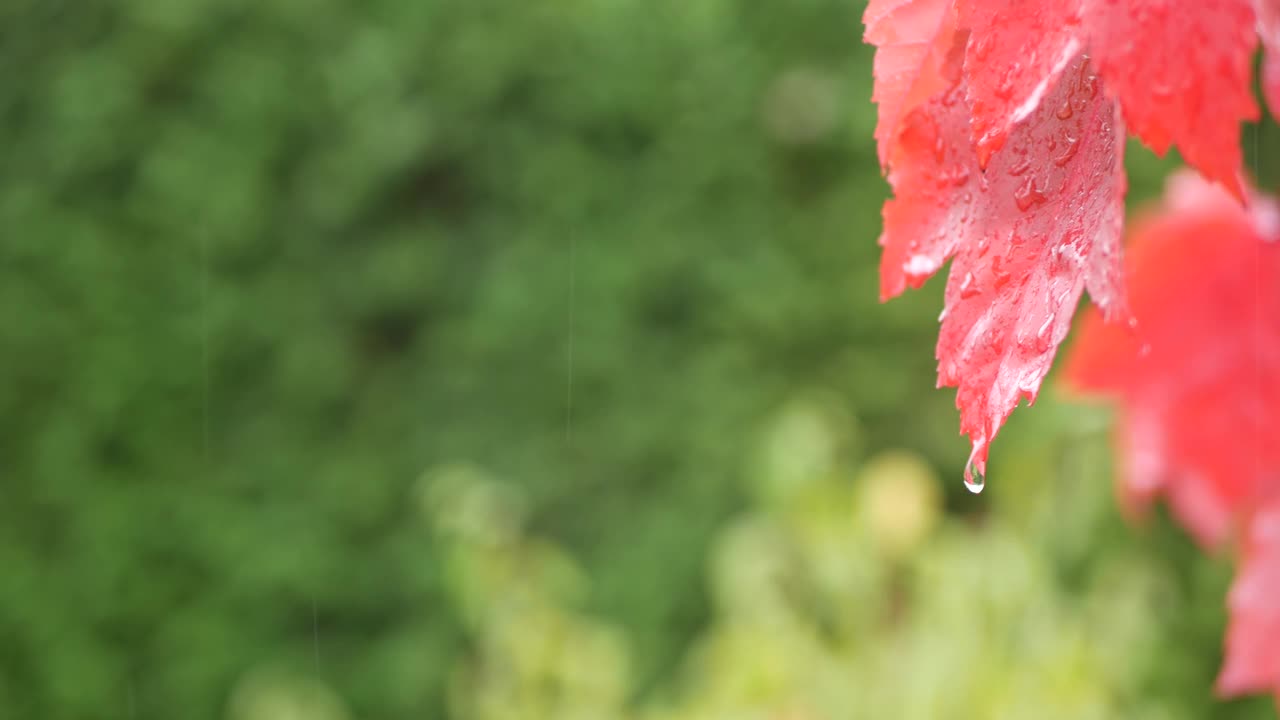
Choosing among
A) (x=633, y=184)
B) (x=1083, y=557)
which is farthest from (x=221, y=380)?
(x=1083, y=557)

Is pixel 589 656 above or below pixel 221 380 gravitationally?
below

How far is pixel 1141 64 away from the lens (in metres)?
0.34

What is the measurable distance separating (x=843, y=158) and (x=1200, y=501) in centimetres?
173

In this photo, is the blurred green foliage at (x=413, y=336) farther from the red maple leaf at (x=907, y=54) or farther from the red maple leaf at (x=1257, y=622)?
the red maple leaf at (x=907, y=54)

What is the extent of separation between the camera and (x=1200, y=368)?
880 mm

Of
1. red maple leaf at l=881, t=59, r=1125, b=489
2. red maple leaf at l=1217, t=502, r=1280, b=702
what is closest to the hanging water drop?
red maple leaf at l=881, t=59, r=1125, b=489

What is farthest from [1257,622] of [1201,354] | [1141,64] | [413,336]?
[413,336]

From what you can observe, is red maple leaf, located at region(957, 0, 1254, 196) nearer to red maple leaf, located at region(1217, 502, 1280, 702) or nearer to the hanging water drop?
the hanging water drop

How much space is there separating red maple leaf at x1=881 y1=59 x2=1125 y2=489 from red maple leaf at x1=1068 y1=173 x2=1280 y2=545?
0.48 meters

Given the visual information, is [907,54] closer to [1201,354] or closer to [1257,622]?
[1257,622]


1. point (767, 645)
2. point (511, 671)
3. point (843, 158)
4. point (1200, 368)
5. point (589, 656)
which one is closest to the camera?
point (1200, 368)

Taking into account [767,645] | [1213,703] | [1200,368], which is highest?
[1200,368]

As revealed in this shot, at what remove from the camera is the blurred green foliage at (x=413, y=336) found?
8.04 feet

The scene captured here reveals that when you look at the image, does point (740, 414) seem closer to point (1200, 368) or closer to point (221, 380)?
point (221, 380)
